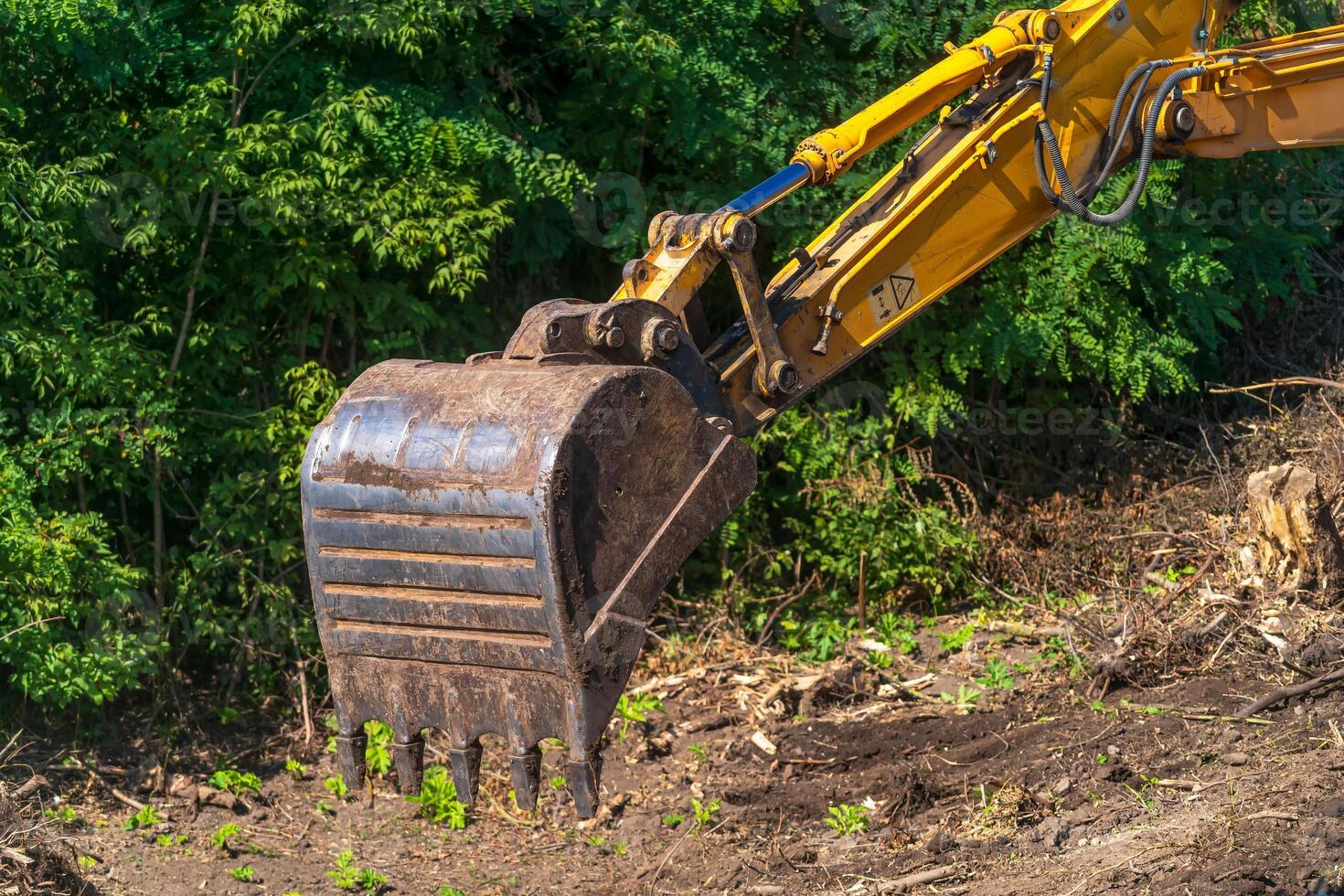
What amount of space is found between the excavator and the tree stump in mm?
2834

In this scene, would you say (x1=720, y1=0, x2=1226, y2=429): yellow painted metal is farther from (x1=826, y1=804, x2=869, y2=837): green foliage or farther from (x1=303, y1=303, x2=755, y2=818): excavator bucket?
(x1=826, y1=804, x2=869, y2=837): green foliage

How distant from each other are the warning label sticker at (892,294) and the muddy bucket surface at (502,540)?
0.94 meters

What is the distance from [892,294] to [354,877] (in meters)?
3.87

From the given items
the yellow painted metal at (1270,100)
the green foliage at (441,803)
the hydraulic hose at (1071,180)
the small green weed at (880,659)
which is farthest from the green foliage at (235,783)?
the yellow painted metal at (1270,100)

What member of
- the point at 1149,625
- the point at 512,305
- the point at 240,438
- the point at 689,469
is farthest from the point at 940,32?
the point at 689,469

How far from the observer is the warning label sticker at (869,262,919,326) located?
208 inches

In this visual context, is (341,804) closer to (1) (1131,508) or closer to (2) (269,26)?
(2) (269,26)

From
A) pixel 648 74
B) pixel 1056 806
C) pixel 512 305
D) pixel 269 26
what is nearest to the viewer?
pixel 1056 806

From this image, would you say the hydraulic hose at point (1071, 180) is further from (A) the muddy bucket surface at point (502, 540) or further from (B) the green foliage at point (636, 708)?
(B) the green foliage at point (636, 708)

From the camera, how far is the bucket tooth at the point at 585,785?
13.7ft

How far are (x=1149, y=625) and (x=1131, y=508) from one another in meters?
2.00

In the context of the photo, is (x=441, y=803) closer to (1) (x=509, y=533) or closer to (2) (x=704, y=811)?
(2) (x=704, y=811)

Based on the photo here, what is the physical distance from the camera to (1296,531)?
773 cm

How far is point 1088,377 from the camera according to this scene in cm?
991
